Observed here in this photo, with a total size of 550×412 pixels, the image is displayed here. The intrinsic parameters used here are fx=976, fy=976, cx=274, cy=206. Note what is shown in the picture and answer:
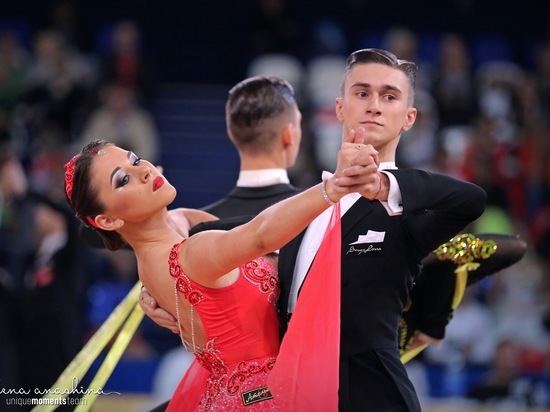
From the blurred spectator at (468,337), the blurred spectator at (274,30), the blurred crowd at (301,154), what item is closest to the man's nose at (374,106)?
the blurred crowd at (301,154)

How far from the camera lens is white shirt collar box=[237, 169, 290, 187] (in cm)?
417

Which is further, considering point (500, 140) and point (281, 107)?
point (500, 140)

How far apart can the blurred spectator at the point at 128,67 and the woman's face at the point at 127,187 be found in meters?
6.98

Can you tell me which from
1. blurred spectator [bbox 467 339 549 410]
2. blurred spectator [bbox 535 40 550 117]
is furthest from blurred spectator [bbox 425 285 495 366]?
blurred spectator [bbox 535 40 550 117]

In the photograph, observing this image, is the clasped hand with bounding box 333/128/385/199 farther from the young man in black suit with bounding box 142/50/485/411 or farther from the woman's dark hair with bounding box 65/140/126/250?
the woman's dark hair with bounding box 65/140/126/250

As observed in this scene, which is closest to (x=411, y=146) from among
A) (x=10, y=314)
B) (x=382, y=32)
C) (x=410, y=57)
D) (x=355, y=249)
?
(x=410, y=57)

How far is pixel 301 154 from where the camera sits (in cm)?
901

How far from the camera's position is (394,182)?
288cm

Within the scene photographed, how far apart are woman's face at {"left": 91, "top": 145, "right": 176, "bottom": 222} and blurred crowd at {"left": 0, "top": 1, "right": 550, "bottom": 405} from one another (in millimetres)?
2700

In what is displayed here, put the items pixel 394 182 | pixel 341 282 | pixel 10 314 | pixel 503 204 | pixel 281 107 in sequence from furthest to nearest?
pixel 503 204 → pixel 10 314 → pixel 281 107 → pixel 341 282 → pixel 394 182

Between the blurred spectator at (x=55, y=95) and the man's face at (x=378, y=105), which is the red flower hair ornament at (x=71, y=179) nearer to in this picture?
the man's face at (x=378, y=105)

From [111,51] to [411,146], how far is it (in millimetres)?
3577

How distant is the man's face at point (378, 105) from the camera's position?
125 inches

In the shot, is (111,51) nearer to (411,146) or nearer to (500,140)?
(411,146)
